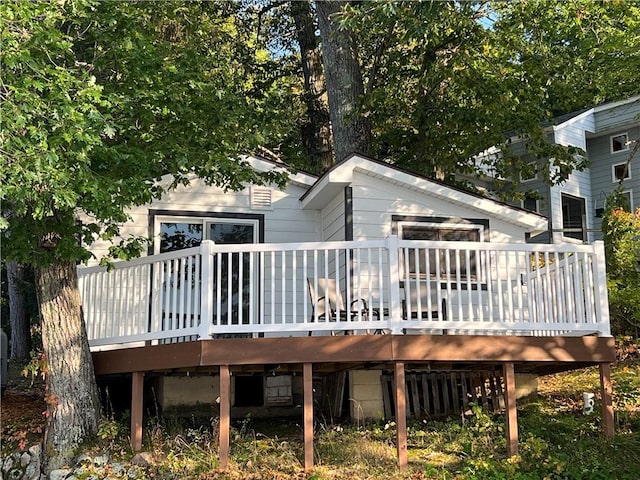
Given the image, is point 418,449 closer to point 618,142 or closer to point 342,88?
point 342,88

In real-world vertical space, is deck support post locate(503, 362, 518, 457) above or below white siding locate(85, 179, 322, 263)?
below

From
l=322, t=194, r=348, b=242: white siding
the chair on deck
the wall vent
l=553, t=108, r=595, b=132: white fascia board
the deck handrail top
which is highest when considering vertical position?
l=553, t=108, r=595, b=132: white fascia board

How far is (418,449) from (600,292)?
2626 mm

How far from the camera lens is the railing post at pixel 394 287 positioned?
7.59 meters

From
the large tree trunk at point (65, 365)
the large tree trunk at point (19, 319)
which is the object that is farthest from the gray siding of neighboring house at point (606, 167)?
the large tree trunk at point (65, 365)

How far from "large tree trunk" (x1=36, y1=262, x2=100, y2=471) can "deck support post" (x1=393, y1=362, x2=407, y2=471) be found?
11.4ft

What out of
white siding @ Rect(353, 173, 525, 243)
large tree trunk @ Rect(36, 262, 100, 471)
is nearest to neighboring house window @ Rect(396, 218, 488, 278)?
white siding @ Rect(353, 173, 525, 243)

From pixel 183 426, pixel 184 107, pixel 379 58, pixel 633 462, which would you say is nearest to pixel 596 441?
pixel 633 462

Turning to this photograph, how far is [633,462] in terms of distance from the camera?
744 cm

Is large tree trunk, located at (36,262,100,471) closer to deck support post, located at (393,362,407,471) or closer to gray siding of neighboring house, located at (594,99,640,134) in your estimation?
deck support post, located at (393,362,407,471)

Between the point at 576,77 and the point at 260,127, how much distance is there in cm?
781

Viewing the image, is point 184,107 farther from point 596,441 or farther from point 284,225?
point 596,441

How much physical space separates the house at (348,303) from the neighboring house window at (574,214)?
1255 cm

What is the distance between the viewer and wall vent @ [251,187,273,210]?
430 inches
